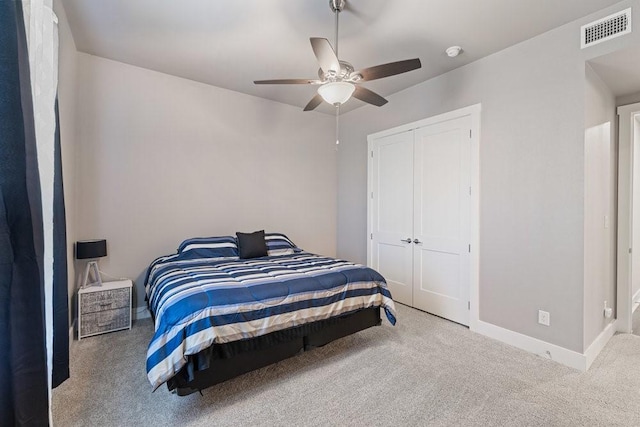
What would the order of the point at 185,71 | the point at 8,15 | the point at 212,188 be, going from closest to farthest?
the point at 8,15
the point at 185,71
the point at 212,188

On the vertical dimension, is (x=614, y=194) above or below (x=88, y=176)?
below

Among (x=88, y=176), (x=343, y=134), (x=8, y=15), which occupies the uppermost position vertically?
(x=343, y=134)

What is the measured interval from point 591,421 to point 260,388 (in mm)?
2058

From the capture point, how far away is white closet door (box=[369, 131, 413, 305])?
152 inches

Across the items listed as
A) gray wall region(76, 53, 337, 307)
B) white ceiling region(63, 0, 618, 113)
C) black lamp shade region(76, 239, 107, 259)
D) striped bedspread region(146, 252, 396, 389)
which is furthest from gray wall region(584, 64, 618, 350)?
black lamp shade region(76, 239, 107, 259)

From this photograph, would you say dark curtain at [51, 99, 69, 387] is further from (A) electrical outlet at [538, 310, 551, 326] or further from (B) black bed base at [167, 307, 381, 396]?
(A) electrical outlet at [538, 310, 551, 326]

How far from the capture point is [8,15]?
91cm

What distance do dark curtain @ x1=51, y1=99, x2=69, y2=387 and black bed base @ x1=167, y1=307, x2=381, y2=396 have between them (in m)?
0.76

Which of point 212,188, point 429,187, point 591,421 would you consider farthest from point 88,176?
point 591,421

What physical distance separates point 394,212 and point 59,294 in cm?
344

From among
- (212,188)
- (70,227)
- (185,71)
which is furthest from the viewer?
(212,188)

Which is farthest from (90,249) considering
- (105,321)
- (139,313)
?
(139,313)

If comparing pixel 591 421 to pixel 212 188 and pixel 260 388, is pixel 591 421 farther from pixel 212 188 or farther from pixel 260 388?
pixel 212 188

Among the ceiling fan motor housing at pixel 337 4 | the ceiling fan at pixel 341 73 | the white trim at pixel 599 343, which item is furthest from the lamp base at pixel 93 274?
the white trim at pixel 599 343
